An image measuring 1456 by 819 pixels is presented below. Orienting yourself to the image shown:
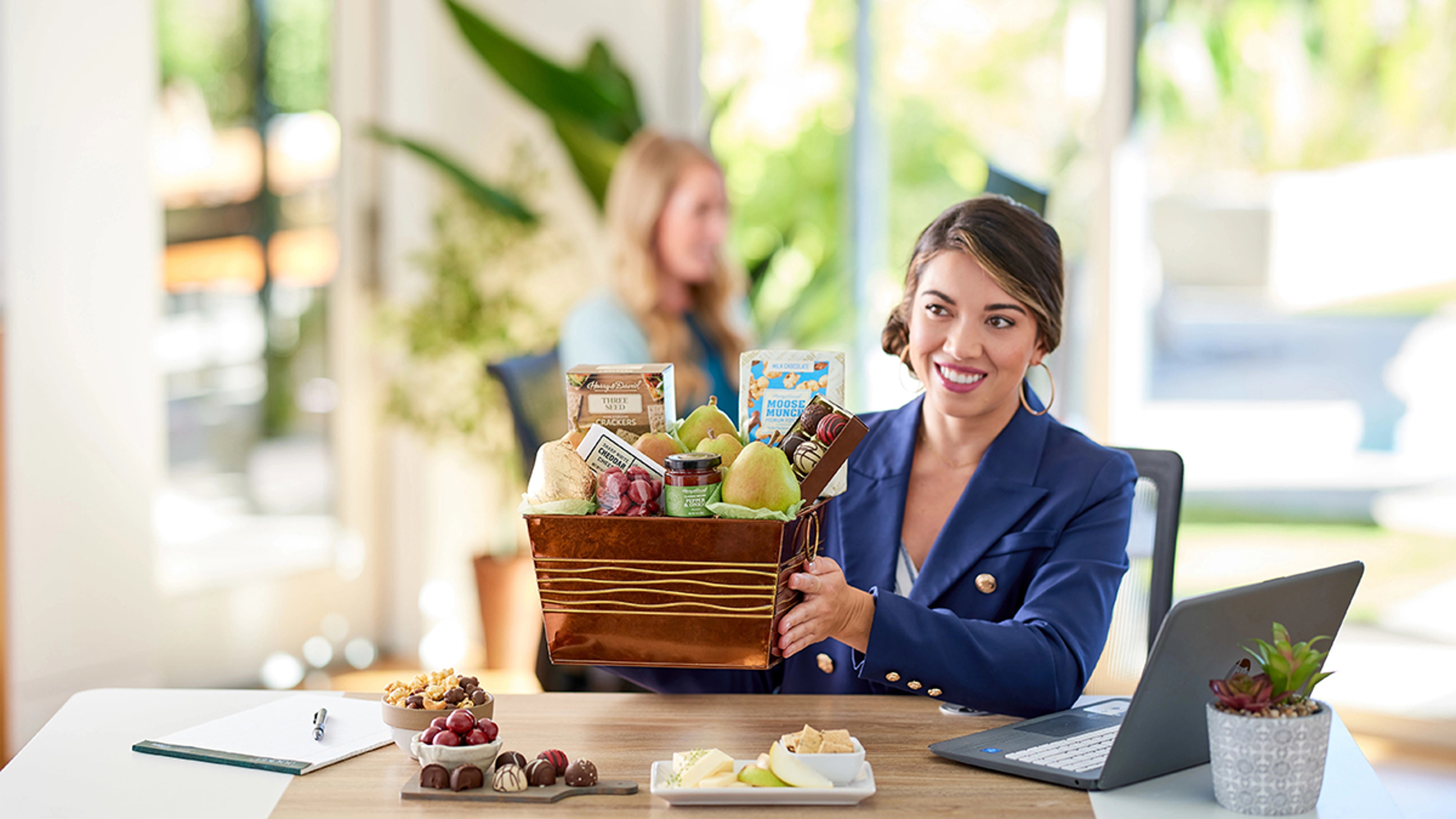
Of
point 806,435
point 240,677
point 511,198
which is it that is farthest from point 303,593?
point 806,435

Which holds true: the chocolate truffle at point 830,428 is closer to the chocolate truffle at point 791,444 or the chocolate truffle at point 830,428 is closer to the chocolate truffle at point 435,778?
the chocolate truffle at point 791,444

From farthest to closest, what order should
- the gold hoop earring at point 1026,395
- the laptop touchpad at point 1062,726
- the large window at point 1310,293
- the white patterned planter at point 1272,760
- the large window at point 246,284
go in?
the large window at point 246,284
the large window at point 1310,293
the gold hoop earring at point 1026,395
the laptop touchpad at point 1062,726
the white patterned planter at point 1272,760

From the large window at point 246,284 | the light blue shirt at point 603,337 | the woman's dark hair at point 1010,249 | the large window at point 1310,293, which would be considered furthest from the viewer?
the large window at point 246,284

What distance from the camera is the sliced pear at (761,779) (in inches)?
48.6

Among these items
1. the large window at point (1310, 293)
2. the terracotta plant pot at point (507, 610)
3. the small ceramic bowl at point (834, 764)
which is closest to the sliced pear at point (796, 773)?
the small ceramic bowl at point (834, 764)

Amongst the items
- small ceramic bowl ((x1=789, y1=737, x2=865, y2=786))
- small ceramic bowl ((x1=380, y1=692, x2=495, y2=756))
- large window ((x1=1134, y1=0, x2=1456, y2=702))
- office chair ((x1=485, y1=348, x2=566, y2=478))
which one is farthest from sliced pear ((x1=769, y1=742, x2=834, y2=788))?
large window ((x1=1134, y1=0, x2=1456, y2=702))

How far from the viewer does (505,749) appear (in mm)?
1393

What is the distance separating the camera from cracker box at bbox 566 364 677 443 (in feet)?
4.50

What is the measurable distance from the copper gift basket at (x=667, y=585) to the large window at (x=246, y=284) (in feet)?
8.59

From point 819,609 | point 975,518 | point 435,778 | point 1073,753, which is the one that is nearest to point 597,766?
point 435,778

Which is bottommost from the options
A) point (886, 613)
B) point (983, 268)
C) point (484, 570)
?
point (484, 570)

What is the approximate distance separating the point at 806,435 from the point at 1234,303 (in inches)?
115

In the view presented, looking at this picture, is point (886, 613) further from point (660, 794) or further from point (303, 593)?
point (303, 593)

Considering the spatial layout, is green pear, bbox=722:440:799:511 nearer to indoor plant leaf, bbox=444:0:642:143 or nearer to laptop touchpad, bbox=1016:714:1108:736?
laptop touchpad, bbox=1016:714:1108:736
